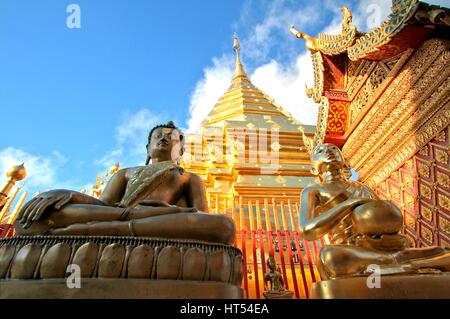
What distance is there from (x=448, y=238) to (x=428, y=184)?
54cm

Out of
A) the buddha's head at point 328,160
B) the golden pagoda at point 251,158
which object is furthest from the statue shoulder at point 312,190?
the golden pagoda at point 251,158

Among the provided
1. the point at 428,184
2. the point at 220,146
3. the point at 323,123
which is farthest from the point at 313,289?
the point at 220,146

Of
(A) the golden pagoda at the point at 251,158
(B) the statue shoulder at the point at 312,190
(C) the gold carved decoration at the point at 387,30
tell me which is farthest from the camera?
(A) the golden pagoda at the point at 251,158

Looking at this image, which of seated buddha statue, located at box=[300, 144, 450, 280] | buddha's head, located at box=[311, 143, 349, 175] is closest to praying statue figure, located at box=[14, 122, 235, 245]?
seated buddha statue, located at box=[300, 144, 450, 280]

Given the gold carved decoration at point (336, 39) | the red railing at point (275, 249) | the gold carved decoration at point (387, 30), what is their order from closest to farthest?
the gold carved decoration at point (387, 30) < the red railing at point (275, 249) < the gold carved decoration at point (336, 39)

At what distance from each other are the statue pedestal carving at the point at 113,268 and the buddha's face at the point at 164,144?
1240 millimetres

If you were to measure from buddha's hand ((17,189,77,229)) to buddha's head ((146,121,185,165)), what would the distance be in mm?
953

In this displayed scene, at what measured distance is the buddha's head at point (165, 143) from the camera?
251 centimetres

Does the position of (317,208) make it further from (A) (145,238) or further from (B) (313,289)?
(A) (145,238)

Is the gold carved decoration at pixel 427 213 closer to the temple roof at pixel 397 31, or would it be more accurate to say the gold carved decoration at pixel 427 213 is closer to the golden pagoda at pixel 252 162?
the temple roof at pixel 397 31
